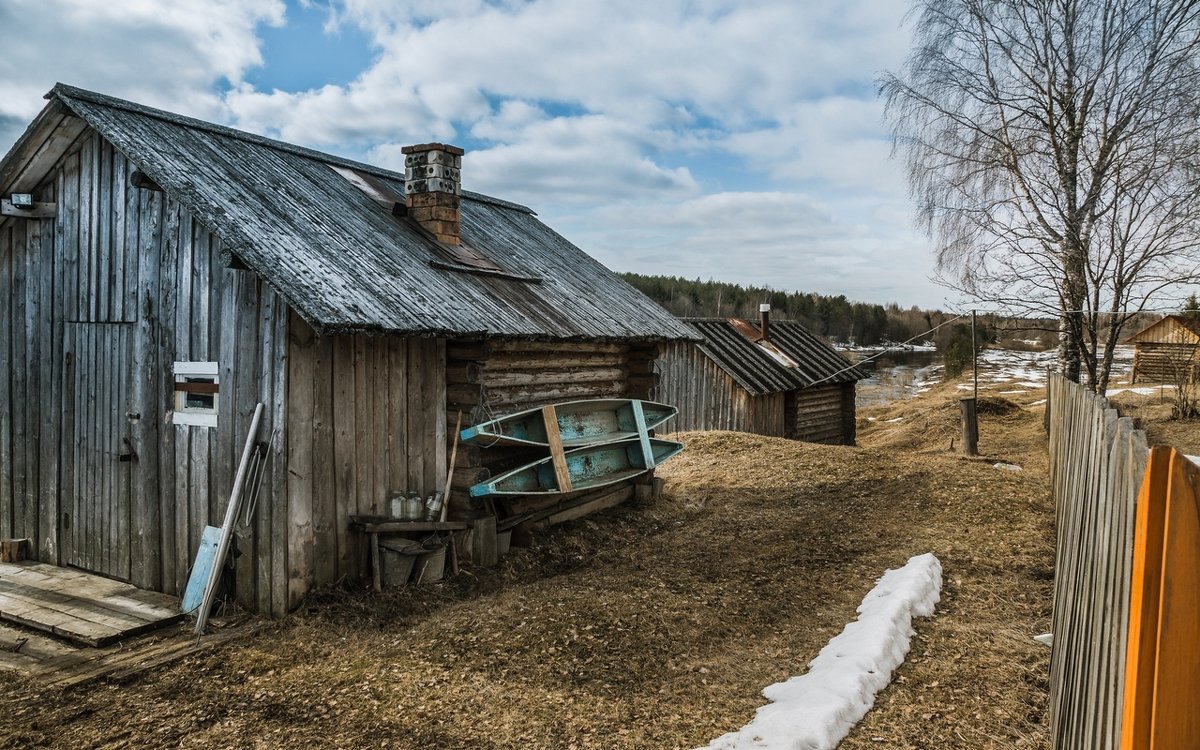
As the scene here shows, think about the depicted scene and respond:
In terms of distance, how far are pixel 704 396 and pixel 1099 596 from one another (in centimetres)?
1742

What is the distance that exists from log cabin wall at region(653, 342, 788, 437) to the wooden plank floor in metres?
13.8

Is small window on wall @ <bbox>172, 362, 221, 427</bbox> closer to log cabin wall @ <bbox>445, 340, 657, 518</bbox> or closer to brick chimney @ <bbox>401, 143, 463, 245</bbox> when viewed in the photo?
log cabin wall @ <bbox>445, 340, 657, 518</bbox>

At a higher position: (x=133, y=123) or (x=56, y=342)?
(x=133, y=123)

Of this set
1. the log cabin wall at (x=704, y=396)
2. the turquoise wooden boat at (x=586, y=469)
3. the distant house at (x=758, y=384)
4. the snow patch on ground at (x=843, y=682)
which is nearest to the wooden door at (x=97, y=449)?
the turquoise wooden boat at (x=586, y=469)

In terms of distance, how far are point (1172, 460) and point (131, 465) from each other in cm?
802

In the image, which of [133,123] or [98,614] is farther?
[133,123]

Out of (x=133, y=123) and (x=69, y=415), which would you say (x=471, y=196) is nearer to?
(x=133, y=123)

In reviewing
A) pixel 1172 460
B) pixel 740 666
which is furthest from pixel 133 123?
pixel 1172 460

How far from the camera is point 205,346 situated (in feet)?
22.5

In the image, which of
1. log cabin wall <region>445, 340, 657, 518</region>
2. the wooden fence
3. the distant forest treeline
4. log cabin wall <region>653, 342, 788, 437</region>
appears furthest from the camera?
the distant forest treeline

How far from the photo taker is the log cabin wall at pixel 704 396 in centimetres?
1972

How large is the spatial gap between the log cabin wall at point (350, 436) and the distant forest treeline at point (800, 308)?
6833 cm

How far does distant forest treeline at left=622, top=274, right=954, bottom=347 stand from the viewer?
78812 millimetres

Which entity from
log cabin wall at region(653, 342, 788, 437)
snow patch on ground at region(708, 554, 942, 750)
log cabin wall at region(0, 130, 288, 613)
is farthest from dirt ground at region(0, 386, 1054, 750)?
log cabin wall at region(653, 342, 788, 437)
